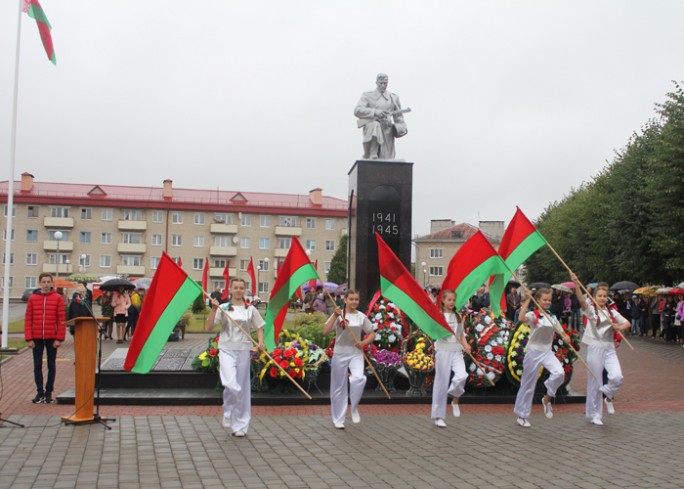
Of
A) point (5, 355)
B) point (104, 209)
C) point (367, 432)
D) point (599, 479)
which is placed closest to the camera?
point (599, 479)

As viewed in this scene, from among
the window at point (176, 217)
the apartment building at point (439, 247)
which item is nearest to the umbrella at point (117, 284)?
the window at point (176, 217)

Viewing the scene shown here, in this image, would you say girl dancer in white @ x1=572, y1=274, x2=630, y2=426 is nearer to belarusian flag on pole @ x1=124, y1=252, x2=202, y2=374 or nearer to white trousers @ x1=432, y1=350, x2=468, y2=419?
white trousers @ x1=432, y1=350, x2=468, y2=419

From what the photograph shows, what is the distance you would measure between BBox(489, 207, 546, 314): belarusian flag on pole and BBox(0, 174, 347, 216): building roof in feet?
235

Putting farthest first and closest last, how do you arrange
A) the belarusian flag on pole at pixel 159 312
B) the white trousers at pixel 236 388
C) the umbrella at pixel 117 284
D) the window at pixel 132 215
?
the window at pixel 132 215 → the umbrella at pixel 117 284 → the belarusian flag on pole at pixel 159 312 → the white trousers at pixel 236 388

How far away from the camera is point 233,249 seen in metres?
82.9

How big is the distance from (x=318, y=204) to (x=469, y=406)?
242 ft

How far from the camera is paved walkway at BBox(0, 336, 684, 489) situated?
6824 millimetres

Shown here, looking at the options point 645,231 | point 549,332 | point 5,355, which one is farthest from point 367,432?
point 645,231

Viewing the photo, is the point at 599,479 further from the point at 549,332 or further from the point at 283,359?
the point at 283,359

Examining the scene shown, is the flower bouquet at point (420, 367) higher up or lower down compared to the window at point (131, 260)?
lower down

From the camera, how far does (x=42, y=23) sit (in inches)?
772

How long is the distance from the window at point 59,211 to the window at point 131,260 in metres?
7.59

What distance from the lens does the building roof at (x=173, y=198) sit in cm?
7881

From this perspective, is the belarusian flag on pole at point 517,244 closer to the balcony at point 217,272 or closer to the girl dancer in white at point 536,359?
the girl dancer in white at point 536,359
